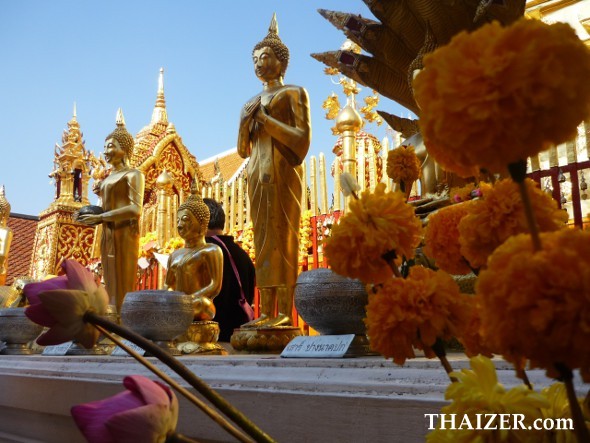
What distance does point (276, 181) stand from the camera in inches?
77.2

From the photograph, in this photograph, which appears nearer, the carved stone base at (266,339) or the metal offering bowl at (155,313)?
the metal offering bowl at (155,313)

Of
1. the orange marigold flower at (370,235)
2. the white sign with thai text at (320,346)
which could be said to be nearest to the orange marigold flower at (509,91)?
the orange marigold flower at (370,235)

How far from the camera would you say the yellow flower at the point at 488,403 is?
0.29 meters

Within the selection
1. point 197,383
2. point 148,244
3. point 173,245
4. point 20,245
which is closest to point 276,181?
point 197,383

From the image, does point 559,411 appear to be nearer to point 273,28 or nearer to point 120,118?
point 273,28

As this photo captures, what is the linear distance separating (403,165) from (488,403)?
343mm

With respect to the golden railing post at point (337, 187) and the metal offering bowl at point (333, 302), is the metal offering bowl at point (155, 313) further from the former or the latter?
the golden railing post at point (337, 187)

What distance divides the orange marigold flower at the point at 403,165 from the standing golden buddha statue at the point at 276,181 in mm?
1304

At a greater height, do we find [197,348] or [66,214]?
[66,214]

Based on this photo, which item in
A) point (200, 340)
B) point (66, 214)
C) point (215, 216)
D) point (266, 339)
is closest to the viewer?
point (266, 339)

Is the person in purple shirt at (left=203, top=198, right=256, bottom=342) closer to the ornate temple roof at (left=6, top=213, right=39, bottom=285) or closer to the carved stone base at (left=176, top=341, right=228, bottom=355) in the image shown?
the carved stone base at (left=176, top=341, right=228, bottom=355)

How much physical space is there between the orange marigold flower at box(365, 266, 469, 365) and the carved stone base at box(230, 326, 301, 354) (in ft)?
4.65

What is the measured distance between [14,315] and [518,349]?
2175mm

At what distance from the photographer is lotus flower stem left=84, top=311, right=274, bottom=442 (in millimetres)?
307
